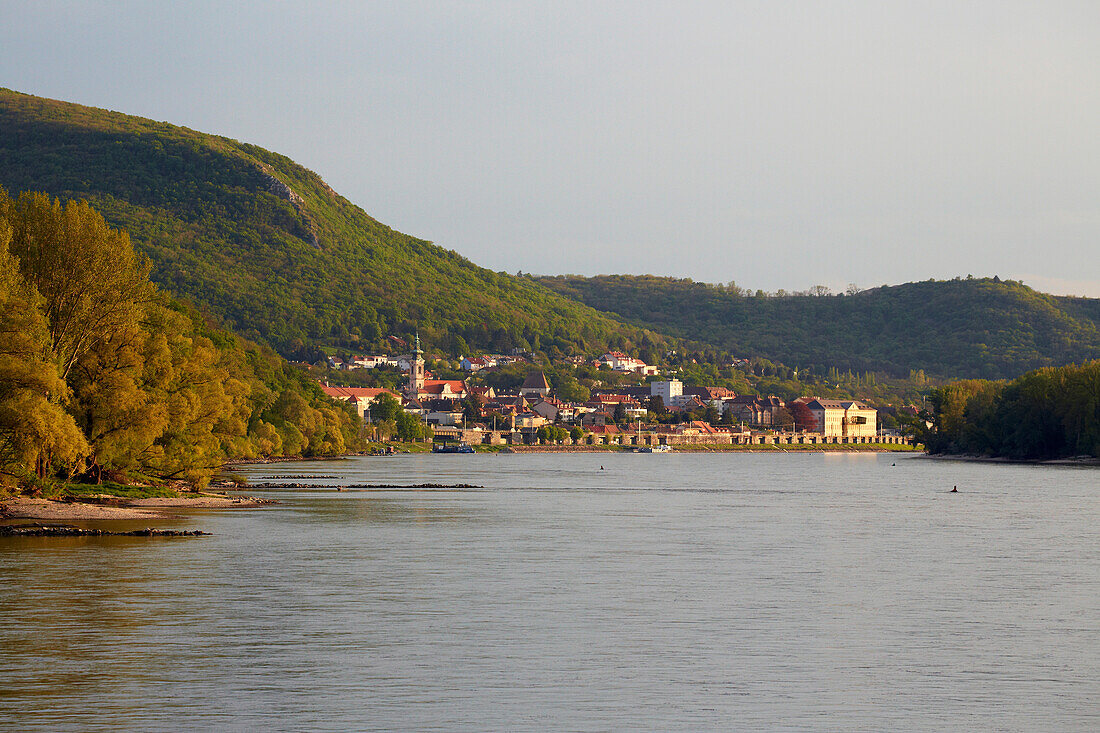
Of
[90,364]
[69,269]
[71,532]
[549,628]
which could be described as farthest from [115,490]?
[549,628]

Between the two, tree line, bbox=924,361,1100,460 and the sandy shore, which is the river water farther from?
tree line, bbox=924,361,1100,460

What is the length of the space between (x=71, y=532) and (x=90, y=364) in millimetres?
13002

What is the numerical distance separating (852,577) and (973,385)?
15074 centimetres

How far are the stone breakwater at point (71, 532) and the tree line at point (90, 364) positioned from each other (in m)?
2.89

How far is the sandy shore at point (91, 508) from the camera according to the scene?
158ft

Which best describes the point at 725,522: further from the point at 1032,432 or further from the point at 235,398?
the point at 1032,432

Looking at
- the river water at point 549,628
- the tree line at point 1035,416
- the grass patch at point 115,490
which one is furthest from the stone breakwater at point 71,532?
the tree line at point 1035,416

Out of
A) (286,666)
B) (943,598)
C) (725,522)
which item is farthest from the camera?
(725,522)

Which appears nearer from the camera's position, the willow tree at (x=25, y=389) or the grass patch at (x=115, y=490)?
the willow tree at (x=25, y=389)

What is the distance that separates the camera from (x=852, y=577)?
37719 mm

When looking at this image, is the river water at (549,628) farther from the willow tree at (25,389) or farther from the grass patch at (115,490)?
the grass patch at (115,490)

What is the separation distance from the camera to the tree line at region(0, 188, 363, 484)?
46250mm

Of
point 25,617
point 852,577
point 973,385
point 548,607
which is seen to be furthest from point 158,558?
point 973,385

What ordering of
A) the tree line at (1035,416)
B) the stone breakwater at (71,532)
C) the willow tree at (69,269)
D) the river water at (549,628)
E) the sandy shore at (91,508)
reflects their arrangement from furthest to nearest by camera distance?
the tree line at (1035,416) → the willow tree at (69,269) → the sandy shore at (91,508) → the stone breakwater at (71,532) → the river water at (549,628)
